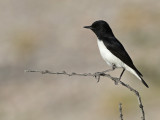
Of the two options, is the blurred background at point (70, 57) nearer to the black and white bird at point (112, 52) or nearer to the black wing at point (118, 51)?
the black and white bird at point (112, 52)

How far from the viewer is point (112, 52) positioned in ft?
37.1

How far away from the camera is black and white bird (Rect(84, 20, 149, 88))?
36.4ft

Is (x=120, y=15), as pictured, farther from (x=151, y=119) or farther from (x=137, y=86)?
(x=151, y=119)

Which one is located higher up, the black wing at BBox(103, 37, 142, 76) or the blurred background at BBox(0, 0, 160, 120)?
the blurred background at BBox(0, 0, 160, 120)

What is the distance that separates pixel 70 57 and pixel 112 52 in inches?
495

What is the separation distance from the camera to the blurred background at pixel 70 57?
66.5 feet

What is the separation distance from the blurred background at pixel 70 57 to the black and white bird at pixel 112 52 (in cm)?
683

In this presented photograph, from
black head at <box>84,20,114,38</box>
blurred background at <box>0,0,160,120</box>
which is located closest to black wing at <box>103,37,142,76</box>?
black head at <box>84,20,114,38</box>

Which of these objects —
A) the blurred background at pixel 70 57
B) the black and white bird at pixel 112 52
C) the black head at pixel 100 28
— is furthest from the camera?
the blurred background at pixel 70 57

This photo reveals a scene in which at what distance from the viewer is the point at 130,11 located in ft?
89.2

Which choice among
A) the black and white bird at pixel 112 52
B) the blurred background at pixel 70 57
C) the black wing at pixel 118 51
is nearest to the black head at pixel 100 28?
the black and white bird at pixel 112 52

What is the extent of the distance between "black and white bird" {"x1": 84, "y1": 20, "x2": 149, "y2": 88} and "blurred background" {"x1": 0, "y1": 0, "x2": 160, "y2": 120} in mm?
6831

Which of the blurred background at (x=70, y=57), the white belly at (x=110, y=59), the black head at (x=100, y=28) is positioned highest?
the blurred background at (x=70, y=57)

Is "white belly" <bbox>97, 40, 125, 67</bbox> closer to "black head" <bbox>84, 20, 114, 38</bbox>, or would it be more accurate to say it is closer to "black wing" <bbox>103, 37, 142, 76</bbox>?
"black wing" <bbox>103, 37, 142, 76</bbox>
